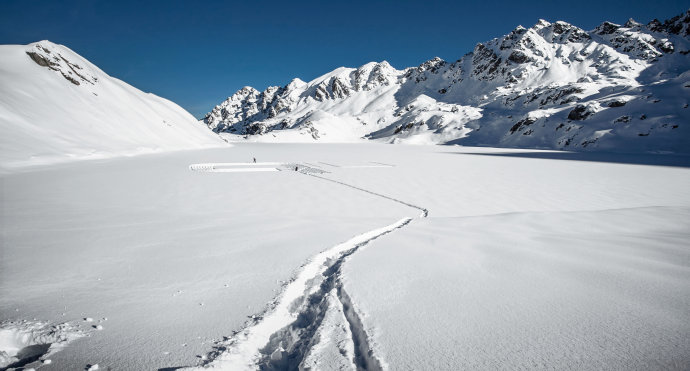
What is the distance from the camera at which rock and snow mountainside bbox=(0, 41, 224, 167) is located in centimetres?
2028

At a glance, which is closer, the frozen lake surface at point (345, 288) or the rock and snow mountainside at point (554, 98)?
the frozen lake surface at point (345, 288)

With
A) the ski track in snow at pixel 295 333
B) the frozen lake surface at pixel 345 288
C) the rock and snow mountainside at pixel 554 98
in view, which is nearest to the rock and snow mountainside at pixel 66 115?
the frozen lake surface at pixel 345 288

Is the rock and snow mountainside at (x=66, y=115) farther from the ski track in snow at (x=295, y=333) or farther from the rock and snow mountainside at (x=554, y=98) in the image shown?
the rock and snow mountainside at (x=554, y=98)

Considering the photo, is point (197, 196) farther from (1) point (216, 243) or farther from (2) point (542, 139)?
(2) point (542, 139)

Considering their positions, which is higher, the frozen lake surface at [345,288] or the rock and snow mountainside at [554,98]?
the rock and snow mountainside at [554,98]

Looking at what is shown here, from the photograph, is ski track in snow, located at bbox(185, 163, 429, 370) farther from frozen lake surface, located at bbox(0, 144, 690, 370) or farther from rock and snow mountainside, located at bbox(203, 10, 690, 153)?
rock and snow mountainside, located at bbox(203, 10, 690, 153)

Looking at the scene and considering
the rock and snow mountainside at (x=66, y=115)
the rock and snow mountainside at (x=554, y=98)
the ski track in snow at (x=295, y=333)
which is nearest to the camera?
the ski track in snow at (x=295, y=333)

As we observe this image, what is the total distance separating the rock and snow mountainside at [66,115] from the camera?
20281mm

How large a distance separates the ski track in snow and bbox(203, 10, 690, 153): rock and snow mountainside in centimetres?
6079

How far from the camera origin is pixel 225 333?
2.57 metres

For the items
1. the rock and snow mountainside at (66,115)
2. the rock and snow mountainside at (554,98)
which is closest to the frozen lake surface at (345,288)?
the rock and snow mountainside at (66,115)

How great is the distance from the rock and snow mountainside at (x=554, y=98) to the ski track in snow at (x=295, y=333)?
199 feet

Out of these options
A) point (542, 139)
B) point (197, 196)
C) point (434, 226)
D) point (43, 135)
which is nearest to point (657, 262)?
point (434, 226)

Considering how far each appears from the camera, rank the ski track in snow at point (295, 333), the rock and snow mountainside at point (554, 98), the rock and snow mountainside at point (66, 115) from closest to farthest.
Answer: the ski track in snow at point (295, 333) < the rock and snow mountainside at point (66, 115) < the rock and snow mountainside at point (554, 98)
